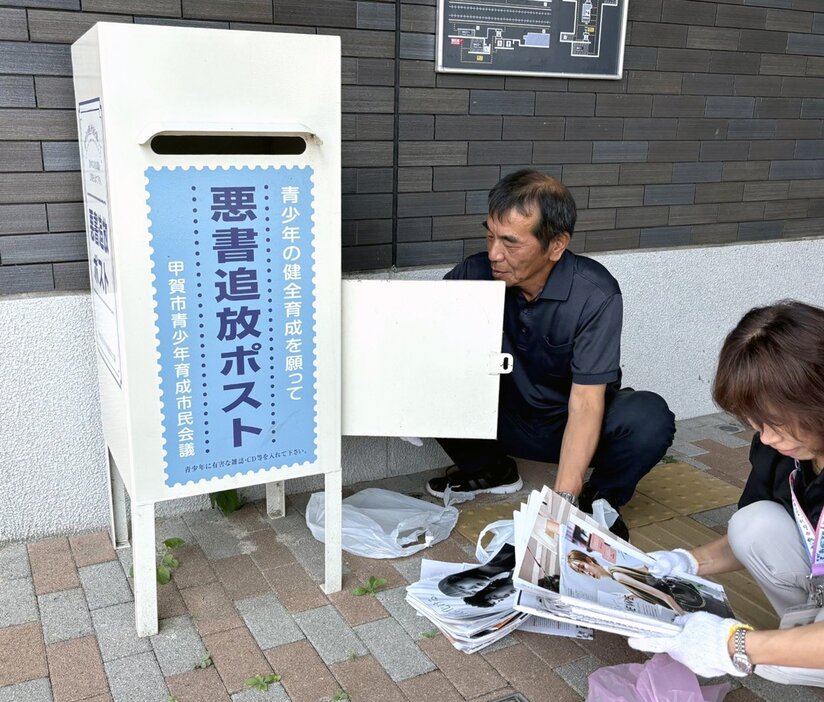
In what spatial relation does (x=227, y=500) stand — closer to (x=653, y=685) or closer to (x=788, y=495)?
(x=653, y=685)

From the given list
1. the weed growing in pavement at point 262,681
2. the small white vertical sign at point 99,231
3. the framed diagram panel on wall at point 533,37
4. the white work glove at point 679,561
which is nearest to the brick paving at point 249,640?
the weed growing in pavement at point 262,681

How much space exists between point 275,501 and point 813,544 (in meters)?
1.95

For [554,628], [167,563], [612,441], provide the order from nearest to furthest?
1. [554,628]
2. [167,563]
3. [612,441]

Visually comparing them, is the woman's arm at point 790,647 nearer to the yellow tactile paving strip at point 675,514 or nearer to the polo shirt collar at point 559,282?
the yellow tactile paving strip at point 675,514

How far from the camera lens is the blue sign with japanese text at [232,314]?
2.19m

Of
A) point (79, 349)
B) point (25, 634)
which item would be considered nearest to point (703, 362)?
point (79, 349)

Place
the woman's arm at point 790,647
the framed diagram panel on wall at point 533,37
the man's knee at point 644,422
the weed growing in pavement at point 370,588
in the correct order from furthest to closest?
the framed diagram panel on wall at point 533,37
the man's knee at point 644,422
the weed growing in pavement at point 370,588
the woman's arm at point 790,647

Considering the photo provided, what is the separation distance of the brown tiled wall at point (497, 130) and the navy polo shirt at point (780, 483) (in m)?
1.66

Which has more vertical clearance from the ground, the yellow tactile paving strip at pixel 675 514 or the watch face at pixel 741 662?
the watch face at pixel 741 662

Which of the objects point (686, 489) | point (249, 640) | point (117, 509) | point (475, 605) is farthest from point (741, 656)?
point (117, 509)

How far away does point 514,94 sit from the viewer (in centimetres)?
352

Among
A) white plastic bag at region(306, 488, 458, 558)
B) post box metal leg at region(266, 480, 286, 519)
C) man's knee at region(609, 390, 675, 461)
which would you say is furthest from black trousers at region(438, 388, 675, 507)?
post box metal leg at region(266, 480, 286, 519)

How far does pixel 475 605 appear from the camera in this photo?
2.51 meters

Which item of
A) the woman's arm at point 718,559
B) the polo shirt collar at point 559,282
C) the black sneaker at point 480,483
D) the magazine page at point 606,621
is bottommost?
the black sneaker at point 480,483
